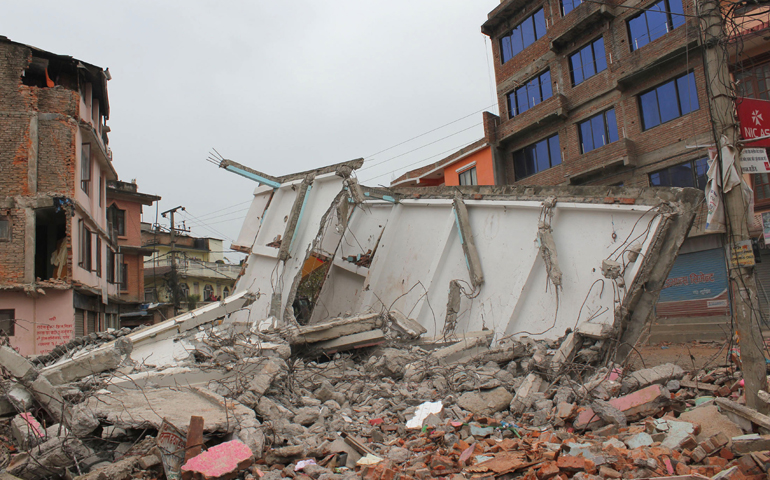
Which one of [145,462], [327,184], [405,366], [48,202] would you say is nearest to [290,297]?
[327,184]

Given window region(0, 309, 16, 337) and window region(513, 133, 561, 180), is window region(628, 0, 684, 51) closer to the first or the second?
window region(513, 133, 561, 180)

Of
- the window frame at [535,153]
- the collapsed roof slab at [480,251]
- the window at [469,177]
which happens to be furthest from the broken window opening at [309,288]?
the window at [469,177]

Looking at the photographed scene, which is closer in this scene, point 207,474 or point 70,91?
point 207,474

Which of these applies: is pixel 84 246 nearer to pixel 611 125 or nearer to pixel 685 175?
pixel 611 125

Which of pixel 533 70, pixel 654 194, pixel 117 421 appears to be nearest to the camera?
pixel 117 421

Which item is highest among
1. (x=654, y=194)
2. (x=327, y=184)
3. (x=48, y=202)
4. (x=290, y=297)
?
(x=48, y=202)

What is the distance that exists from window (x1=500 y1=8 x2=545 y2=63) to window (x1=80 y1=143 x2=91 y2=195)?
15.5 metres

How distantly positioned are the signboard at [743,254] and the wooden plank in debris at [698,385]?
4.33 feet

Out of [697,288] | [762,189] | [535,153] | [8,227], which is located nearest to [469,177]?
[535,153]

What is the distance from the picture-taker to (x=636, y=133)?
1475 centimetres

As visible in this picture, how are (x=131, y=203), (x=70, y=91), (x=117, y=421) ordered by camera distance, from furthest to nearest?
(x=131, y=203) → (x=70, y=91) → (x=117, y=421)

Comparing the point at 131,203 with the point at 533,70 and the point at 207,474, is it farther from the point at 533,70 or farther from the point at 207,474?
the point at 207,474

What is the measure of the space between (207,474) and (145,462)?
497 millimetres

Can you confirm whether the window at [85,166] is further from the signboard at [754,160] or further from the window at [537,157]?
the signboard at [754,160]
